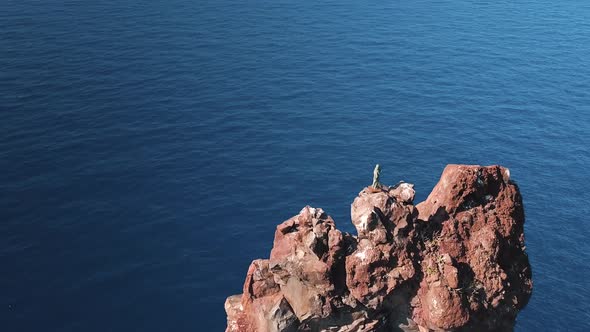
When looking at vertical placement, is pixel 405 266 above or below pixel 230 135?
above

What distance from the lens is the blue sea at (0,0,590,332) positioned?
6688 centimetres

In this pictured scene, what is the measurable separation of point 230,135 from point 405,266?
64904 mm

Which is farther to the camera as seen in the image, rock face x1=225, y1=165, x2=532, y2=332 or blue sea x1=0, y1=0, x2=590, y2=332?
blue sea x1=0, y1=0, x2=590, y2=332

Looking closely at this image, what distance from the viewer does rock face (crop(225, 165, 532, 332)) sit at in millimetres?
28812

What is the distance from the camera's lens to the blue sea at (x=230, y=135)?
219 ft

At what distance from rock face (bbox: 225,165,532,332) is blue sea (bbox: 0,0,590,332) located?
33.4m

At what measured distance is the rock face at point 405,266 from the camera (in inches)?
1134

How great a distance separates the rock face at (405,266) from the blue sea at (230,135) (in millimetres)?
33425

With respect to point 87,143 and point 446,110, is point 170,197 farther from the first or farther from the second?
point 446,110

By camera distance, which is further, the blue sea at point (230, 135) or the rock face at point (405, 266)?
the blue sea at point (230, 135)

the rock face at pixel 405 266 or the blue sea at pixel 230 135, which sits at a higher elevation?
the rock face at pixel 405 266

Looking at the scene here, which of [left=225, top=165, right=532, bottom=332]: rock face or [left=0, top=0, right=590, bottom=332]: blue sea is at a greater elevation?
[left=225, top=165, right=532, bottom=332]: rock face

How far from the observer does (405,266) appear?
28844mm

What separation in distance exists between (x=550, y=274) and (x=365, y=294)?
4954 centimetres
